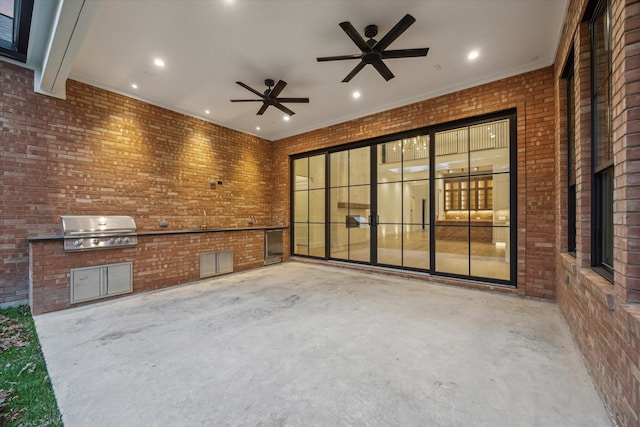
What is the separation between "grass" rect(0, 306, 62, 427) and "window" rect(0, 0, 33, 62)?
11.9 feet

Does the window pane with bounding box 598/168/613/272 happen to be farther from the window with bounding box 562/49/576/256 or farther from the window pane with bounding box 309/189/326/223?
the window pane with bounding box 309/189/326/223

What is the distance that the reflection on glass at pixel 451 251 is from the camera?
516cm

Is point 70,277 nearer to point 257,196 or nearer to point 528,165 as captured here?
point 257,196

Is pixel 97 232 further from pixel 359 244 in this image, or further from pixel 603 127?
pixel 603 127

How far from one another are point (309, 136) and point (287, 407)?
238 inches

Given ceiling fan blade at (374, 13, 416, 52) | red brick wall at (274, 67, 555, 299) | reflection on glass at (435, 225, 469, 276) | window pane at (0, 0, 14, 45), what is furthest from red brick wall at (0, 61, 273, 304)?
red brick wall at (274, 67, 555, 299)

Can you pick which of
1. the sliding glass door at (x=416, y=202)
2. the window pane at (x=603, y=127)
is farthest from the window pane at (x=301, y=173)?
the window pane at (x=603, y=127)

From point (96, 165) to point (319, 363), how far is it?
479 centimetres

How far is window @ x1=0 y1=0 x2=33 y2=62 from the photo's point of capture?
3000mm

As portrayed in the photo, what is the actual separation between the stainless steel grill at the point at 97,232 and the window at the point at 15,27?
2326 millimetres

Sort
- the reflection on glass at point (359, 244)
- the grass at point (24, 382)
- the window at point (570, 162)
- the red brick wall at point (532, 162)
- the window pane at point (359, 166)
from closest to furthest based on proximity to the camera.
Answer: the grass at point (24, 382) → the window at point (570, 162) → the red brick wall at point (532, 162) → the window pane at point (359, 166) → the reflection on glass at point (359, 244)

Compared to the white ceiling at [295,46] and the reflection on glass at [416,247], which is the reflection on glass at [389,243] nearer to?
the reflection on glass at [416,247]

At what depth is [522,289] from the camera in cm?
394

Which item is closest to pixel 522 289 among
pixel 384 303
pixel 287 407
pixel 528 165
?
pixel 528 165
